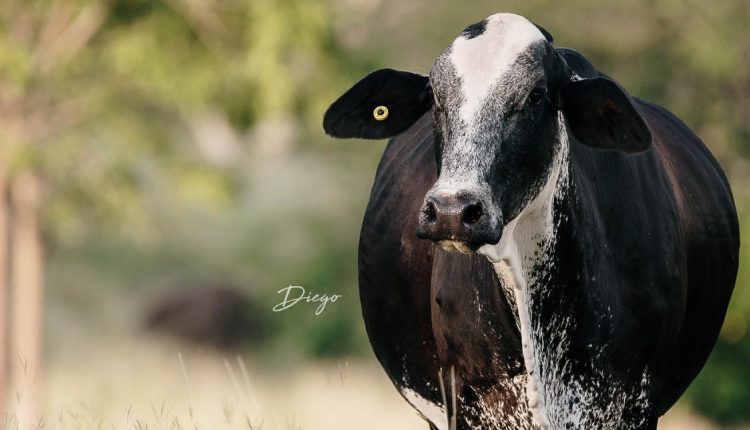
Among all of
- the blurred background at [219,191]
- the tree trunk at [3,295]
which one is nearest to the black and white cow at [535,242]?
the blurred background at [219,191]

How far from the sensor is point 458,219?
396cm

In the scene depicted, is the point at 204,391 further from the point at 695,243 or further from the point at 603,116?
the point at 603,116

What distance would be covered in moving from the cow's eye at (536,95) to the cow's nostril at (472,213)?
48 centimetres

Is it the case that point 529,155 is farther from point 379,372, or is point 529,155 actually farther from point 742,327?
point 379,372

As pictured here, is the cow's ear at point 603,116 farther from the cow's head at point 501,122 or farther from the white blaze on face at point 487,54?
the white blaze on face at point 487,54

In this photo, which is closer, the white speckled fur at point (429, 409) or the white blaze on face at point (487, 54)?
the white blaze on face at point (487, 54)

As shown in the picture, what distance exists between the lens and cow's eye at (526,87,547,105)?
4355 mm

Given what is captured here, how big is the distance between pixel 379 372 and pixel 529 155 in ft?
53.3

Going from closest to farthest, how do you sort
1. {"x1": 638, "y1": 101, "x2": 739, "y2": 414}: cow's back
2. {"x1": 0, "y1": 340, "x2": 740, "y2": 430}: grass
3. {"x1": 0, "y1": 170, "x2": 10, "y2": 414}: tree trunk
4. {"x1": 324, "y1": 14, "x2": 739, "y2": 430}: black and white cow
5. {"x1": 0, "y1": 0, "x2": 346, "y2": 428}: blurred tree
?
{"x1": 324, "y1": 14, "x2": 739, "y2": 430}: black and white cow, {"x1": 638, "y1": 101, "x2": 739, "y2": 414}: cow's back, {"x1": 0, "y1": 340, "x2": 740, "y2": 430}: grass, {"x1": 0, "y1": 0, "x2": 346, "y2": 428}: blurred tree, {"x1": 0, "y1": 170, "x2": 10, "y2": 414}: tree trunk

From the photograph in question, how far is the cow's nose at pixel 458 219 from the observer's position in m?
3.96

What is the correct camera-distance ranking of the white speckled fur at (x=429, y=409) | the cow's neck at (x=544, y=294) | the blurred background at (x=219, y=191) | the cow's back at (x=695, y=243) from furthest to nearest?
the blurred background at (x=219, y=191) < the white speckled fur at (x=429, y=409) < the cow's back at (x=695, y=243) < the cow's neck at (x=544, y=294)

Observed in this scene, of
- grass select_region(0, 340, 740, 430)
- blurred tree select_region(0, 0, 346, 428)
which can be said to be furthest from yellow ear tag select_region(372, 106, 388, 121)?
blurred tree select_region(0, 0, 346, 428)

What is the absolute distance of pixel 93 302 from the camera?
26406mm

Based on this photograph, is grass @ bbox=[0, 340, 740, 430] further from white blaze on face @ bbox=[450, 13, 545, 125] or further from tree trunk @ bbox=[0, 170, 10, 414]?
white blaze on face @ bbox=[450, 13, 545, 125]
